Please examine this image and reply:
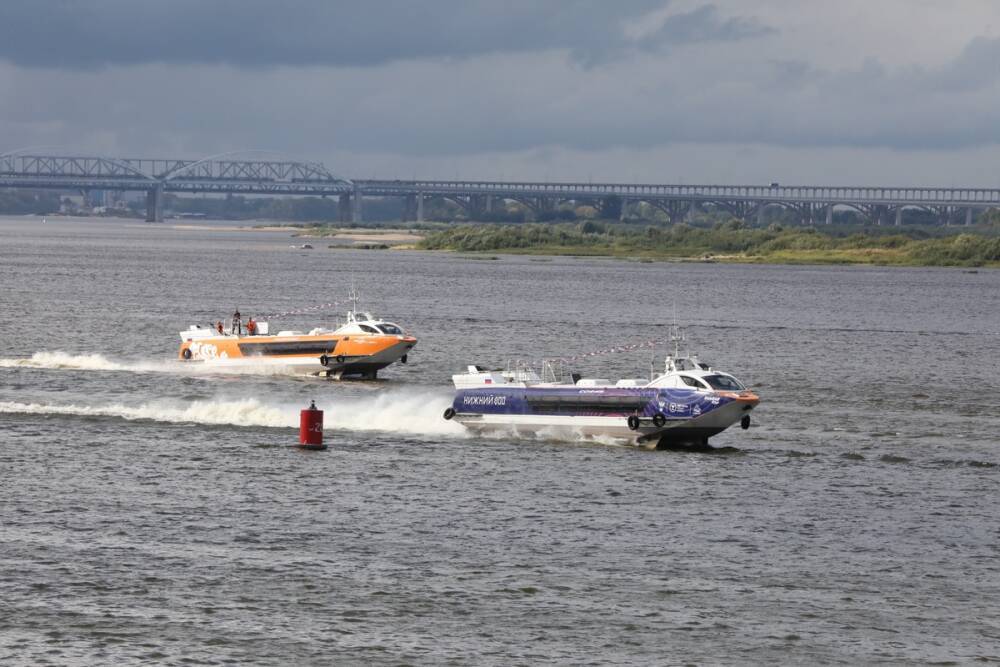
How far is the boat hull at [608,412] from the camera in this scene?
50938mm

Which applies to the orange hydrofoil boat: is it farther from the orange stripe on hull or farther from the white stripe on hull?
the white stripe on hull

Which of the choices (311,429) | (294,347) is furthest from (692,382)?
(294,347)

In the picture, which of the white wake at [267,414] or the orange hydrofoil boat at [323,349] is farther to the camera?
the orange hydrofoil boat at [323,349]

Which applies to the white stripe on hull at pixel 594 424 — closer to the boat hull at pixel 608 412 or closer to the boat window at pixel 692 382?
the boat hull at pixel 608 412

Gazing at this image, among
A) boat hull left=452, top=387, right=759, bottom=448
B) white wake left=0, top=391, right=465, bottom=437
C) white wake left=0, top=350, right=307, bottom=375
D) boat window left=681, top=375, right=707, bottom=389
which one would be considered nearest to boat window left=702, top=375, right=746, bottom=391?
boat window left=681, top=375, right=707, bottom=389

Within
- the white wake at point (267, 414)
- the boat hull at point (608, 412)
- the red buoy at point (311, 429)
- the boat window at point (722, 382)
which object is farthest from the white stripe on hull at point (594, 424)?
the red buoy at point (311, 429)

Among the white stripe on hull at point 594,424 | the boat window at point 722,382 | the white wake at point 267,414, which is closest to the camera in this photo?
the white stripe on hull at point 594,424

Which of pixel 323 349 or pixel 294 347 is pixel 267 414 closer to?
pixel 323 349

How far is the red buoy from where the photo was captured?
50125mm

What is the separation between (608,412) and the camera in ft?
171

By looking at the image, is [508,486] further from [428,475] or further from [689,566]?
[689,566]

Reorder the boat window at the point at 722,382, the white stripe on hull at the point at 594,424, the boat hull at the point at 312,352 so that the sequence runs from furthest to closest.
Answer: the boat hull at the point at 312,352 → the boat window at the point at 722,382 → the white stripe on hull at the point at 594,424

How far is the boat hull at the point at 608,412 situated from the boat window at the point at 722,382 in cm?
41

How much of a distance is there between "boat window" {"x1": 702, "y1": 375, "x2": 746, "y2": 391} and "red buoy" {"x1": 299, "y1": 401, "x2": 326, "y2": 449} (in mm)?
11638
